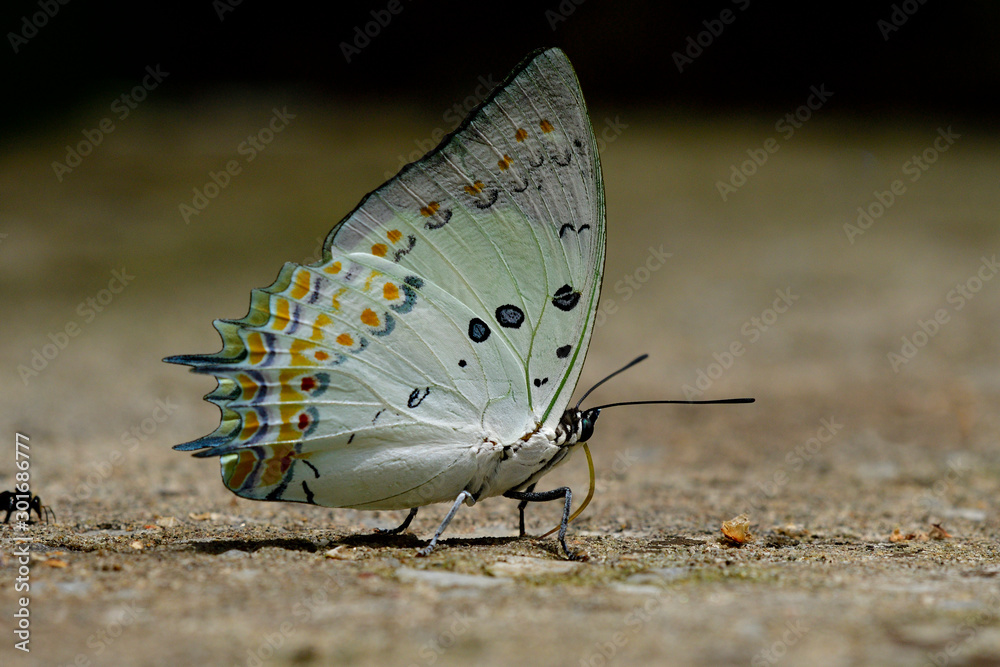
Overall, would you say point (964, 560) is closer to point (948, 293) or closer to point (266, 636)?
point (266, 636)

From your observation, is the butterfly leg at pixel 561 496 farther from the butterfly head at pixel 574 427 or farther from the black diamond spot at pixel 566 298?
the black diamond spot at pixel 566 298

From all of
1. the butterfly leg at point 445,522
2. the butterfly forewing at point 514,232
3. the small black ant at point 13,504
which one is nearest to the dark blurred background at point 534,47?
the small black ant at point 13,504

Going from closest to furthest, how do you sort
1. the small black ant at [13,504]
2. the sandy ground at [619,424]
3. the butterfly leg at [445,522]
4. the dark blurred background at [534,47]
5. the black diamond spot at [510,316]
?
the sandy ground at [619,424] < the butterfly leg at [445,522] < the black diamond spot at [510,316] < the small black ant at [13,504] < the dark blurred background at [534,47]

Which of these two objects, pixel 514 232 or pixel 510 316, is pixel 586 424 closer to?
pixel 510 316

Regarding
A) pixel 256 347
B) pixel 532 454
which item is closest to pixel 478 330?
pixel 532 454

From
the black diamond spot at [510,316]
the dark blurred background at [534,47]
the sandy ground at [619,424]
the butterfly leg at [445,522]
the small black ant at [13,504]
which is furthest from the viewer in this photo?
the dark blurred background at [534,47]

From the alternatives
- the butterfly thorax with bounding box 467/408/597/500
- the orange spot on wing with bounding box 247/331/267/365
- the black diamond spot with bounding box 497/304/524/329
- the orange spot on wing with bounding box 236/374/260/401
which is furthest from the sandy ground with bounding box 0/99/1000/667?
the black diamond spot with bounding box 497/304/524/329

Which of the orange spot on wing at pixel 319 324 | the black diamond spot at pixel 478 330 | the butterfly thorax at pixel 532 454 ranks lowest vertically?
the butterfly thorax at pixel 532 454
